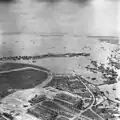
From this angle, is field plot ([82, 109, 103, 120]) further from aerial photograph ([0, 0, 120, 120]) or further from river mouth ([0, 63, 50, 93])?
river mouth ([0, 63, 50, 93])

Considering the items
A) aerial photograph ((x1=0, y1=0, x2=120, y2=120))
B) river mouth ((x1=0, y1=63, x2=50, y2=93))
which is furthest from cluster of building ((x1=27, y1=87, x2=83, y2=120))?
river mouth ((x1=0, y1=63, x2=50, y2=93))

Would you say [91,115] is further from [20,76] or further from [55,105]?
[20,76]

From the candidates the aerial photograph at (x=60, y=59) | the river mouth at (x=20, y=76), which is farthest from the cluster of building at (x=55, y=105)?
the river mouth at (x=20, y=76)

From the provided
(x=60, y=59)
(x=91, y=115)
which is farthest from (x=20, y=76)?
(x=91, y=115)

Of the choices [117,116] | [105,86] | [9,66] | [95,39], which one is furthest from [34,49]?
[117,116]

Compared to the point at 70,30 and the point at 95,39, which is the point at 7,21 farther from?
the point at 95,39

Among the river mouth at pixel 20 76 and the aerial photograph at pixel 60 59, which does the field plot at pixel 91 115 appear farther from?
the river mouth at pixel 20 76

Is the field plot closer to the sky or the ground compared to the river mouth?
closer to the ground
